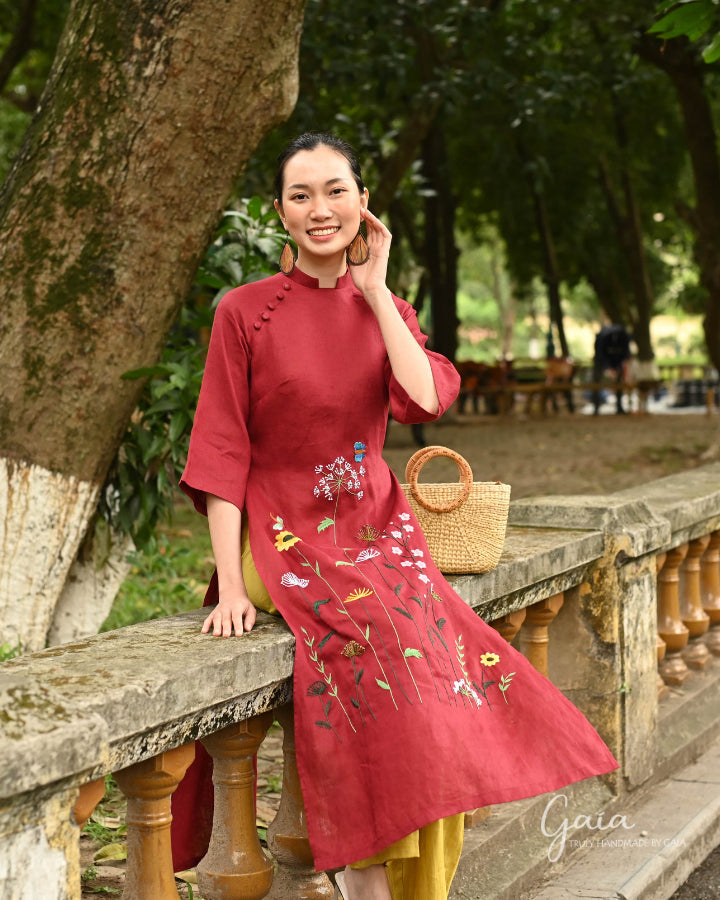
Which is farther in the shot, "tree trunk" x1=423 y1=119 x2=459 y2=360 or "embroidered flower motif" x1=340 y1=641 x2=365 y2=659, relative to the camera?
"tree trunk" x1=423 y1=119 x2=459 y2=360

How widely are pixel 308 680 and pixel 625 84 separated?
455 inches

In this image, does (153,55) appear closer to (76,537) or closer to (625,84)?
(76,537)

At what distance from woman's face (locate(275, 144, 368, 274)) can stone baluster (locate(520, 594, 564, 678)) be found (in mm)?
1320

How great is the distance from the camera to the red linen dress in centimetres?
213

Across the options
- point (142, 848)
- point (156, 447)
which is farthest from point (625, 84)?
point (142, 848)

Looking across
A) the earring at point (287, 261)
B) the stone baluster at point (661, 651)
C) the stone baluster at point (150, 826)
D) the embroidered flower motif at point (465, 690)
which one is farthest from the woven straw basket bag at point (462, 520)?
the stone baluster at point (661, 651)

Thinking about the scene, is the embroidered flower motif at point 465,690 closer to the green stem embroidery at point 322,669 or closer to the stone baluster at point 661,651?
the green stem embroidery at point 322,669

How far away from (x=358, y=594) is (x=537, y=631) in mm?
1149

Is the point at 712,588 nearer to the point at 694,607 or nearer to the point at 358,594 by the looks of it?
the point at 694,607

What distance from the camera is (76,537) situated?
386cm

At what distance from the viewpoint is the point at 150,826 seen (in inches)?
78.0

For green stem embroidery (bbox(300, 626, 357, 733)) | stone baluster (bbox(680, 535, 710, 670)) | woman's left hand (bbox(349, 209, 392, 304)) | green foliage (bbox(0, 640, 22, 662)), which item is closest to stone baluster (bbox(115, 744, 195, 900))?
green stem embroidery (bbox(300, 626, 357, 733))

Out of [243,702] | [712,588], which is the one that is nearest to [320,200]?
[243,702]

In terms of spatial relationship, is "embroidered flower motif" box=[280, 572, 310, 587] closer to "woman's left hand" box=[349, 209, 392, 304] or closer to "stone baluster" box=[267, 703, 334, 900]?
"stone baluster" box=[267, 703, 334, 900]
